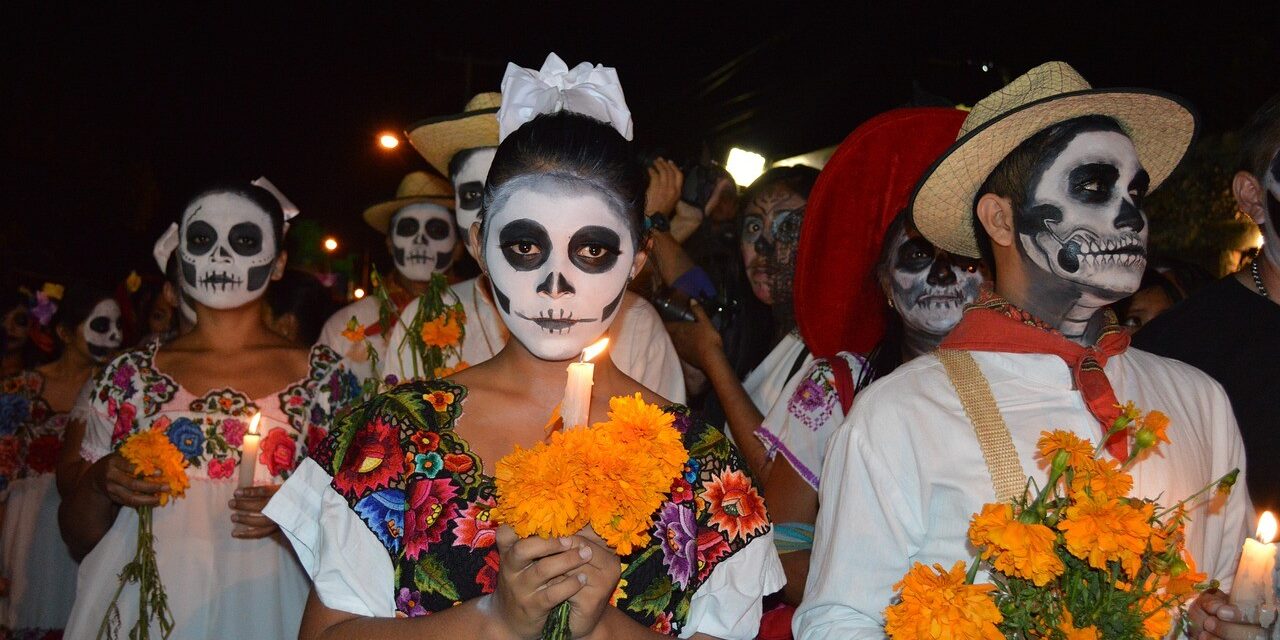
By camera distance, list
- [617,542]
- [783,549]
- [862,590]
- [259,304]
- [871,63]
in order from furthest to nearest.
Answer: [871,63]
[259,304]
[783,549]
[862,590]
[617,542]

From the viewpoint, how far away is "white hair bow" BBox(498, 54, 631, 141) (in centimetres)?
277

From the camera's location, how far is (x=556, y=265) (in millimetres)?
2592

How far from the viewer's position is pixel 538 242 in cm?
260

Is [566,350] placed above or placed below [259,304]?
below

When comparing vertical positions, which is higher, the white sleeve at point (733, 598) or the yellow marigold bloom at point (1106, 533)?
the yellow marigold bloom at point (1106, 533)

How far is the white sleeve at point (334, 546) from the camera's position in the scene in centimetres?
237

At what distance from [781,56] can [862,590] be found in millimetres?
9642

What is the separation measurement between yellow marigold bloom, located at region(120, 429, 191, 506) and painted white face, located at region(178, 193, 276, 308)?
64 centimetres

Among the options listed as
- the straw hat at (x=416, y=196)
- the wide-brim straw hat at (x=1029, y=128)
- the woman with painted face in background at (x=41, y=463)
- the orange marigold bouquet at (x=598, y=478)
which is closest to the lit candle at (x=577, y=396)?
the orange marigold bouquet at (x=598, y=478)

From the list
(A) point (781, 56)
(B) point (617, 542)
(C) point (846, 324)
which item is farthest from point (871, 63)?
(B) point (617, 542)

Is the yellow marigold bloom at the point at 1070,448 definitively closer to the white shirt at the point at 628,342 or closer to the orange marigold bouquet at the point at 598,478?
the orange marigold bouquet at the point at 598,478

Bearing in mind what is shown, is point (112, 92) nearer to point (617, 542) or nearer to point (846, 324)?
point (846, 324)

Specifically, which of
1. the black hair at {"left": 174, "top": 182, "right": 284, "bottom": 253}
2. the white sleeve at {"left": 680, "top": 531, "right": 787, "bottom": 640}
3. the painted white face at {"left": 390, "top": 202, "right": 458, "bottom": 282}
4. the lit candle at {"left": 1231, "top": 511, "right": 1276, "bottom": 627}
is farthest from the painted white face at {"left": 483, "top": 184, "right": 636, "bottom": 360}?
the painted white face at {"left": 390, "top": 202, "right": 458, "bottom": 282}

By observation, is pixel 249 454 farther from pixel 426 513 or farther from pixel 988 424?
pixel 988 424
